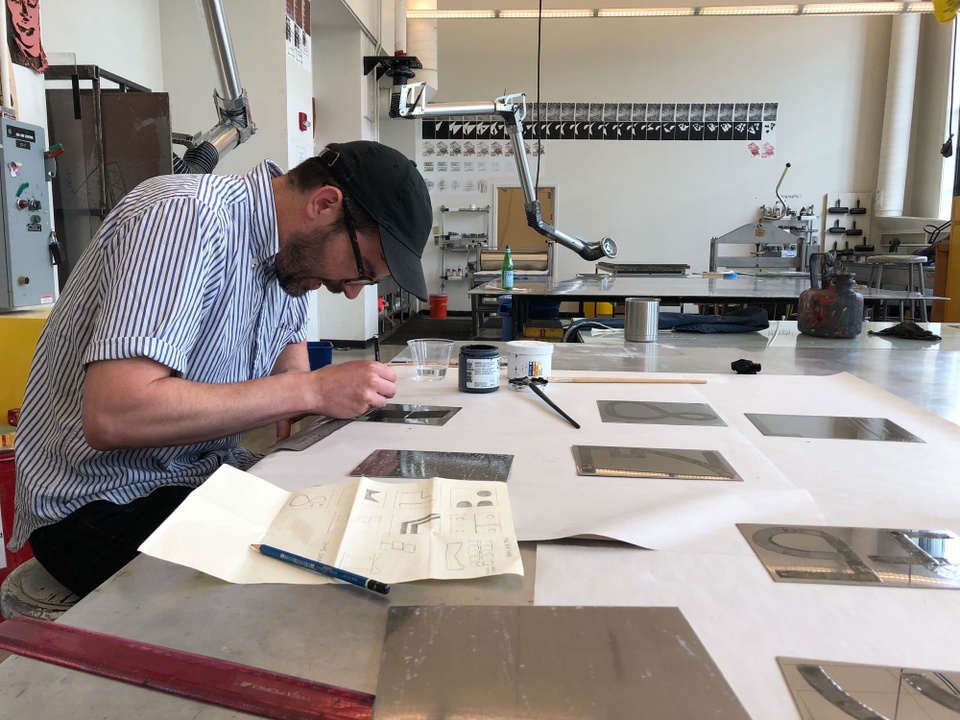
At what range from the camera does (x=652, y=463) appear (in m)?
0.97

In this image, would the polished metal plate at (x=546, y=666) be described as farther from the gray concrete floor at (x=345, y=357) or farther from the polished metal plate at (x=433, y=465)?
the gray concrete floor at (x=345, y=357)

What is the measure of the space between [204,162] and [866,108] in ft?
25.7

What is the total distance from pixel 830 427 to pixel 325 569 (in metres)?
0.95

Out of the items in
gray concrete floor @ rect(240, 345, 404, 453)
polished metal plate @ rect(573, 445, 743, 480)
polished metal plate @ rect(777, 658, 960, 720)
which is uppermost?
polished metal plate @ rect(777, 658, 960, 720)

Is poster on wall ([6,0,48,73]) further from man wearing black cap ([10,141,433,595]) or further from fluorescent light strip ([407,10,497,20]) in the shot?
fluorescent light strip ([407,10,497,20])

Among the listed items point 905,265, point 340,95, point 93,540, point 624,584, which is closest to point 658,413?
point 624,584

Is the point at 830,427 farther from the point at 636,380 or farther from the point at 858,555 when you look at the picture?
the point at 858,555

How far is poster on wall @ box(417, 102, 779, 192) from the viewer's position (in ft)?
24.5

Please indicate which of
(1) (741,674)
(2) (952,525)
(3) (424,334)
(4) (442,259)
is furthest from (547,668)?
(4) (442,259)

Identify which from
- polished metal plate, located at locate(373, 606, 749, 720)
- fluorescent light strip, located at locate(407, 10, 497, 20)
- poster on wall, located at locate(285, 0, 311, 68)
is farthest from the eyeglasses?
fluorescent light strip, located at locate(407, 10, 497, 20)

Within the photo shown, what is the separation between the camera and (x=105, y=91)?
106 inches

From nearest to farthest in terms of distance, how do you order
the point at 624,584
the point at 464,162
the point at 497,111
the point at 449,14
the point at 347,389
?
the point at 624,584, the point at 347,389, the point at 497,111, the point at 449,14, the point at 464,162

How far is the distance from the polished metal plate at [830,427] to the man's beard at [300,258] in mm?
824

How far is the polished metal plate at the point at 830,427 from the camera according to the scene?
3.68ft
